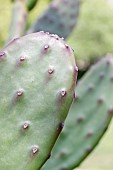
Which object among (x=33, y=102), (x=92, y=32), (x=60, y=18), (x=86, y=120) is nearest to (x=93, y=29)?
(x=92, y=32)

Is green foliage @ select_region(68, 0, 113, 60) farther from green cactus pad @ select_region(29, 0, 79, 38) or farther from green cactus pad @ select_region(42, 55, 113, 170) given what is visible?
green cactus pad @ select_region(42, 55, 113, 170)

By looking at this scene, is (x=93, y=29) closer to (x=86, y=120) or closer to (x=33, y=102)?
(x=86, y=120)

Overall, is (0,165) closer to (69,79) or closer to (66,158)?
(69,79)

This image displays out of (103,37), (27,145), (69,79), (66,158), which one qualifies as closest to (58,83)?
(69,79)

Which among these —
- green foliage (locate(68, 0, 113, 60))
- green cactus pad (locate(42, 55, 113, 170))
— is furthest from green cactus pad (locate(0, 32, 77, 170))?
green foliage (locate(68, 0, 113, 60))

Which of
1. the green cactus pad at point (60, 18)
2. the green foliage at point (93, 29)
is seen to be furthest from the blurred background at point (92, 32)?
the green cactus pad at point (60, 18)

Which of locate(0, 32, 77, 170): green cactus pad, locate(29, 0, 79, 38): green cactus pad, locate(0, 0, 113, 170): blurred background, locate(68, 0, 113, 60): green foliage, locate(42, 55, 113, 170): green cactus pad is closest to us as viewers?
locate(0, 32, 77, 170): green cactus pad
